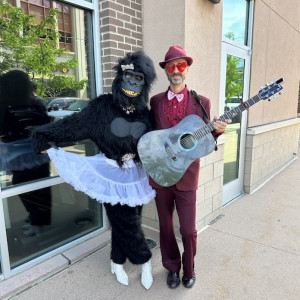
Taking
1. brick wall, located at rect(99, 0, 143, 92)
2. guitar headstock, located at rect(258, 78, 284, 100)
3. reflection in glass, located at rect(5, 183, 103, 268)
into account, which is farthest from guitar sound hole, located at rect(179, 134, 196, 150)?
reflection in glass, located at rect(5, 183, 103, 268)

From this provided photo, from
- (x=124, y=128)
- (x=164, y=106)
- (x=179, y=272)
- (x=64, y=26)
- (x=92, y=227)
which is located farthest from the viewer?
(x=92, y=227)

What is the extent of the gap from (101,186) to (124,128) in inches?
20.2

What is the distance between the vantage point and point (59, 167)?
2135 mm

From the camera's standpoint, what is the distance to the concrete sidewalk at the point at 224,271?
229cm

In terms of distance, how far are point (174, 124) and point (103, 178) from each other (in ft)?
2.41

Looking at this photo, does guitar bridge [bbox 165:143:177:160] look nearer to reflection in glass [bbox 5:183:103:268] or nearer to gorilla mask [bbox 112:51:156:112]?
gorilla mask [bbox 112:51:156:112]

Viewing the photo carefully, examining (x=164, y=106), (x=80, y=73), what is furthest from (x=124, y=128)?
(x=80, y=73)

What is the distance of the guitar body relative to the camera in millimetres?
2057

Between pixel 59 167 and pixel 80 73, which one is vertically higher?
pixel 80 73

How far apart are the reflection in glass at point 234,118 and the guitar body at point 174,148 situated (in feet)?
6.95

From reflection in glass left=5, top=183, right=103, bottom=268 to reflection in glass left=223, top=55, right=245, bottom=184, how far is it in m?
2.26

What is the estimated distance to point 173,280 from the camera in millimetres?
2365

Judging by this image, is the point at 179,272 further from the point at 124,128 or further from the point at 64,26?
the point at 64,26

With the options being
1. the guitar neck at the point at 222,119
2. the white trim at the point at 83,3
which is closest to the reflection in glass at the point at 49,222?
the guitar neck at the point at 222,119
